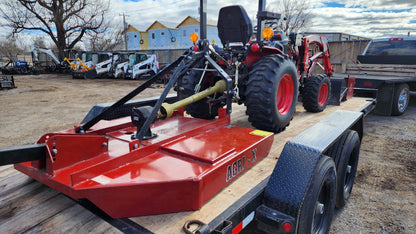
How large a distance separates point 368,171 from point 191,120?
9.03 ft

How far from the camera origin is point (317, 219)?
2.16 metres

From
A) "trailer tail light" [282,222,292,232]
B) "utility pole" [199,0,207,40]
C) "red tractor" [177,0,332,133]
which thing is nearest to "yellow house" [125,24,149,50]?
"red tractor" [177,0,332,133]

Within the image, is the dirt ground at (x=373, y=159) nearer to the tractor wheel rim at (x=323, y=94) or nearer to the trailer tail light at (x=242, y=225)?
the tractor wheel rim at (x=323, y=94)

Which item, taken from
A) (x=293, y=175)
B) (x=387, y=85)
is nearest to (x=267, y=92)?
(x=293, y=175)

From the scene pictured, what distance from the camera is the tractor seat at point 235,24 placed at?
3.29 meters

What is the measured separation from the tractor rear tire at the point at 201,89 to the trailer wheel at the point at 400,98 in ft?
17.1

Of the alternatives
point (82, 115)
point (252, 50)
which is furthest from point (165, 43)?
point (252, 50)

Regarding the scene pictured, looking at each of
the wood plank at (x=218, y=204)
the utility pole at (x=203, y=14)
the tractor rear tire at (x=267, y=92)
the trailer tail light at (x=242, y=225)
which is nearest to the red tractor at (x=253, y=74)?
the tractor rear tire at (x=267, y=92)

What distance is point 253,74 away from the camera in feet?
9.89

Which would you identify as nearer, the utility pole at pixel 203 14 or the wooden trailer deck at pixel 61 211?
the wooden trailer deck at pixel 61 211

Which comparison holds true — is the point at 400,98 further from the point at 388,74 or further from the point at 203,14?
the point at 203,14

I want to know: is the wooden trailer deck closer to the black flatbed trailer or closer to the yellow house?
the black flatbed trailer

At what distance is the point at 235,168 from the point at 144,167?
0.66 m

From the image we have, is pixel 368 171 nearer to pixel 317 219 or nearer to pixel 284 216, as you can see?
pixel 317 219
